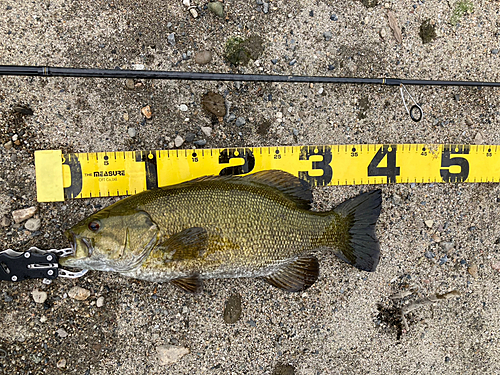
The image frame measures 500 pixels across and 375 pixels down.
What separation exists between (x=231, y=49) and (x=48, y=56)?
1.49 metres

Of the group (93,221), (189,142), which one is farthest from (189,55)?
(93,221)

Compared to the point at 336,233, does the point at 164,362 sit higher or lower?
lower

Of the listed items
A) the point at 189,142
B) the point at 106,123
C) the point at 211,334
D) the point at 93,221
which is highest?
the point at 106,123

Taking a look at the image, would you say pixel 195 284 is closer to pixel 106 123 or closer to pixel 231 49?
pixel 106 123

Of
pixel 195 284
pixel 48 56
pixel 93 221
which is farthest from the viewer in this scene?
pixel 48 56

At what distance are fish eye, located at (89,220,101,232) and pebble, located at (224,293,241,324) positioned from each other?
127 cm

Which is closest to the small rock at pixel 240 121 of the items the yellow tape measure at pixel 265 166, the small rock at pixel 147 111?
the yellow tape measure at pixel 265 166

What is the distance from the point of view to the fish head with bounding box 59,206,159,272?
2135 millimetres

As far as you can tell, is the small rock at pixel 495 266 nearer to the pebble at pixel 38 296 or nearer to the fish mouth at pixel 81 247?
the fish mouth at pixel 81 247

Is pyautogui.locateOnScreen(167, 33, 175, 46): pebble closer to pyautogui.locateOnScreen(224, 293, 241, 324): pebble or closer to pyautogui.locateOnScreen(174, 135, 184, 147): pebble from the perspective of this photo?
pyautogui.locateOnScreen(174, 135, 184, 147): pebble

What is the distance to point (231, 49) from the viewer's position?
2773 mm

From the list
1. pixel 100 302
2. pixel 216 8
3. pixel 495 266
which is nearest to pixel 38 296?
pixel 100 302

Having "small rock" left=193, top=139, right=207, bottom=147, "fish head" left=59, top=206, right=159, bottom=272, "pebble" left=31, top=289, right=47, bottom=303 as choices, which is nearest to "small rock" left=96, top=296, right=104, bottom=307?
"pebble" left=31, top=289, right=47, bottom=303

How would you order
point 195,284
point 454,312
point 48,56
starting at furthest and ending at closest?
point 454,312 < point 48,56 < point 195,284
